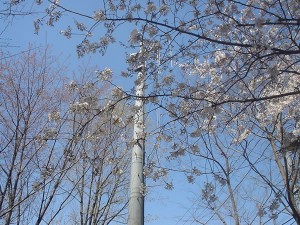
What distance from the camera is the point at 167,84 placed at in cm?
430

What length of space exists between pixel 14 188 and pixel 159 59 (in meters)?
3.35

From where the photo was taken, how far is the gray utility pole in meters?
4.20

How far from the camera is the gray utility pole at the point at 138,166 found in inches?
165

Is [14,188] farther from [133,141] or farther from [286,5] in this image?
[286,5]

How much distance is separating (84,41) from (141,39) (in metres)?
0.66

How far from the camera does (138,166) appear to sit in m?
4.64

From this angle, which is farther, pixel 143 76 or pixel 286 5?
pixel 143 76

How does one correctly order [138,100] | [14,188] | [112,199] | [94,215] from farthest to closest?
1. [112,199]
2. [94,215]
3. [14,188]
4. [138,100]

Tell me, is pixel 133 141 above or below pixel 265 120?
below

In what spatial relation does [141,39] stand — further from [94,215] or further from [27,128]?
[94,215]

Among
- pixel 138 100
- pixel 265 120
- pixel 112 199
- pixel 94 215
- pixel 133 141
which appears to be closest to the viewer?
pixel 138 100

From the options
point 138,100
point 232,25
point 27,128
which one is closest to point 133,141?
point 138,100

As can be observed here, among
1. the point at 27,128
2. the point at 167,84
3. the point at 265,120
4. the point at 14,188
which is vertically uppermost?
the point at 265,120

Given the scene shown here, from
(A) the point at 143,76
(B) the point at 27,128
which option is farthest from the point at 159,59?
(B) the point at 27,128
